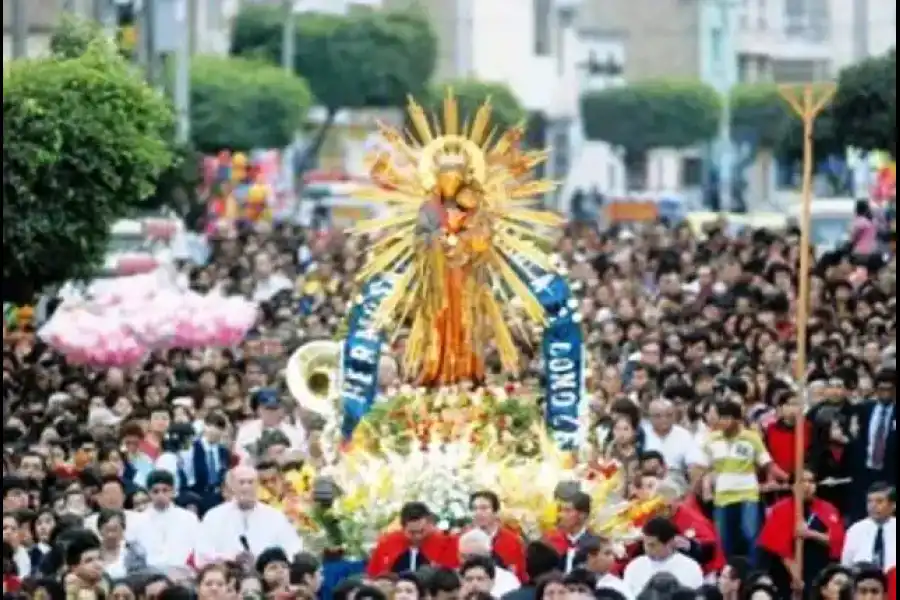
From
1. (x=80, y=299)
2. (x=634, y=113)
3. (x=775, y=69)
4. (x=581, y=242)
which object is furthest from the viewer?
(x=775, y=69)

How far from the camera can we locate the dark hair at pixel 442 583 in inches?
792

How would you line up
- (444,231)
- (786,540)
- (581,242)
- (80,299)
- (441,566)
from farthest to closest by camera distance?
1. (581,242)
2. (80,299)
3. (444,231)
4. (786,540)
5. (441,566)

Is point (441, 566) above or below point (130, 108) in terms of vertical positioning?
below

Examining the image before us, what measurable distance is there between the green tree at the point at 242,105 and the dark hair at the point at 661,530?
129ft

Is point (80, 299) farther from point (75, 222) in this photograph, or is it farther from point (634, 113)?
point (634, 113)

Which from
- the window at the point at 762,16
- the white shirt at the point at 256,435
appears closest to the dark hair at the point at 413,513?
the white shirt at the point at 256,435

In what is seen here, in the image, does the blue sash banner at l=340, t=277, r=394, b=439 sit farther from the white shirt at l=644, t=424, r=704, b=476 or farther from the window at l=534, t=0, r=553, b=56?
the window at l=534, t=0, r=553, b=56

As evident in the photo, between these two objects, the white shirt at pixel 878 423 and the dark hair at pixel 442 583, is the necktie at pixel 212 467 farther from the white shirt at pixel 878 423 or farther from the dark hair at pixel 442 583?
the dark hair at pixel 442 583

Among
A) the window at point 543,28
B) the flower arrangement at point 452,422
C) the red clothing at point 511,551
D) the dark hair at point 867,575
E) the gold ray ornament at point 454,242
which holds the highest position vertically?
the window at point 543,28

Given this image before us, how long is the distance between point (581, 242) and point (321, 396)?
1927cm

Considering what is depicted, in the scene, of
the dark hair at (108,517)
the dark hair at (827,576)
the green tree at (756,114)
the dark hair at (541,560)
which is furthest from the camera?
the green tree at (756,114)

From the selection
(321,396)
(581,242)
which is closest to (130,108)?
(321,396)

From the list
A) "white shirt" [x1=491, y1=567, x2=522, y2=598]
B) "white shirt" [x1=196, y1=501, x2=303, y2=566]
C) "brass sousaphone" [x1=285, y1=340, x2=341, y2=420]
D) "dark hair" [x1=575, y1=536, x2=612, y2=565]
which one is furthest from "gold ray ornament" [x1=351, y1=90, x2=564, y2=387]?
"white shirt" [x1=491, y1=567, x2=522, y2=598]

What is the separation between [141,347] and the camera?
1321 inches
